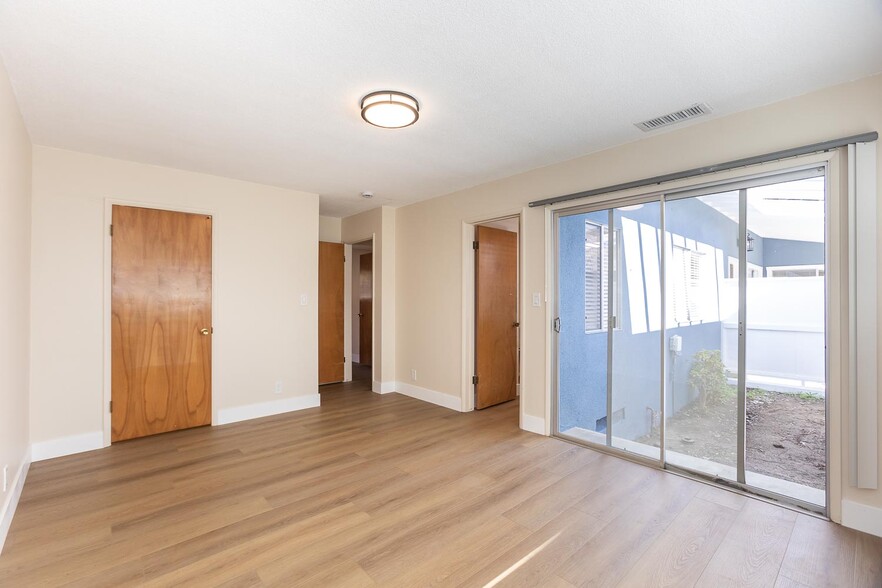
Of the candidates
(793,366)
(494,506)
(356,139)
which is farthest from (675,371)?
(356,139)

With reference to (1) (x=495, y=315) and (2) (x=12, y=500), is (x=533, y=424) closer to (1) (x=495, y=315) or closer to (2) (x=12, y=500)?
(1) (x=495, y=315)

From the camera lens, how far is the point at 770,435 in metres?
2.69

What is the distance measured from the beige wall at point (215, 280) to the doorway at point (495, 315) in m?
2.06

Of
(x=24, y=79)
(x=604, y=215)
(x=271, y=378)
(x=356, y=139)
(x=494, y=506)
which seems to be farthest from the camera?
(x=271, y=378)

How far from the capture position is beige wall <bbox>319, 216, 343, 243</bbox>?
626 cm

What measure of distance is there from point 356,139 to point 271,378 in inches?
116

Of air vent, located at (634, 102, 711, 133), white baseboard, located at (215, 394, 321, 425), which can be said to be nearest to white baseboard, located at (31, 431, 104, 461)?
white baseboard, located at (215, 394, 321, 425)

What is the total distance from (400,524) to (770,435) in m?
2.52

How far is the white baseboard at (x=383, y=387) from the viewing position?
18.5 ft

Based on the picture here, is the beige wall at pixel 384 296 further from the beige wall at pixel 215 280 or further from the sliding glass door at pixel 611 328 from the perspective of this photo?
the sliding glass door at pixel 611 328

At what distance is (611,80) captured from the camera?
237 centimetres

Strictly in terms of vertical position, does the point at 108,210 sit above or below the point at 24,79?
below

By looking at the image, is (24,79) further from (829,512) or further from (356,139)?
(829,512)

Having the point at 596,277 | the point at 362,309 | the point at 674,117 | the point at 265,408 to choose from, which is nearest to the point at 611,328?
the point at 596,277
